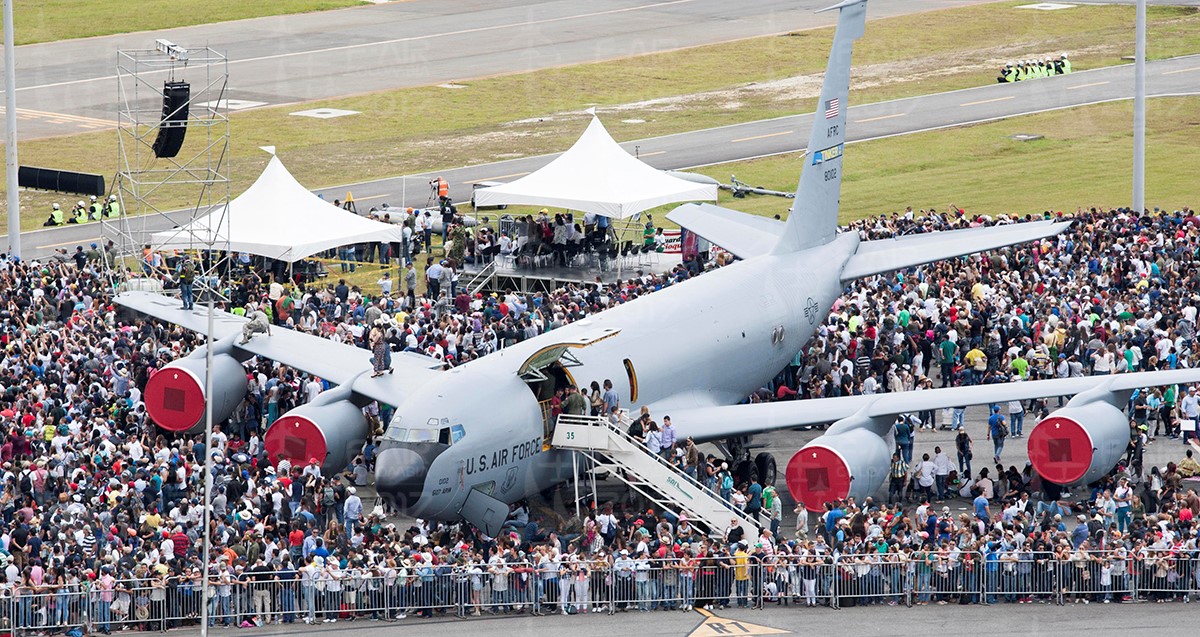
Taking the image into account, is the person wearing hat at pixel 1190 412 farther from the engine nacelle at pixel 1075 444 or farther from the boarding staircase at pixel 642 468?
the boarding staircase at pixel 642 468

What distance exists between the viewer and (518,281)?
5628 centimetres

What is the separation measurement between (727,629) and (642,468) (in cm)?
485

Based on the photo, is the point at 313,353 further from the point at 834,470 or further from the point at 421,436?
the point at 834,470

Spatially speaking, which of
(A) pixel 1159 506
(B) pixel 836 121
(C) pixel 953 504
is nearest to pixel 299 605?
(C) pixel 953 504

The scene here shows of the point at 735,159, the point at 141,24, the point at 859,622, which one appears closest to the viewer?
the point at 859,622

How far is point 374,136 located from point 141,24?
26.9 meters

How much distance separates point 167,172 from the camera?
72.0 meters

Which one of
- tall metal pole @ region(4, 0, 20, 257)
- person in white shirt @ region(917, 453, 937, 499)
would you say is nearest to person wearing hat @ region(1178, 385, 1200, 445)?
person in white shirt @ region(917, 453, 937, 499)

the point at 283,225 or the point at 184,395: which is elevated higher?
the point at 283,225

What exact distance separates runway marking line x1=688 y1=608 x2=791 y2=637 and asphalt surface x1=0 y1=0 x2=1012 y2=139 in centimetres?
5825

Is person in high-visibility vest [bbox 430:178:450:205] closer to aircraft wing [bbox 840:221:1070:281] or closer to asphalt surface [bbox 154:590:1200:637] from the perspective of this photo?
aircraft wing [bbox 840:221:1070:281]

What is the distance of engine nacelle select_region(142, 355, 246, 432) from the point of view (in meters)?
38.9

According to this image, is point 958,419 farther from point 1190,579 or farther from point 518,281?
point 518,281

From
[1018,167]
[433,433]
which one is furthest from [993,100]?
[433,433]
